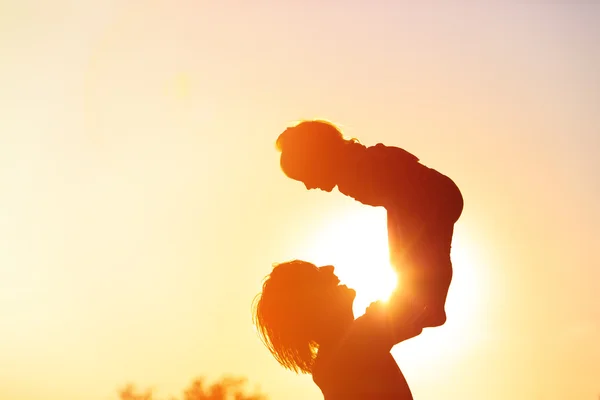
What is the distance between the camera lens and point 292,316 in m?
4.71

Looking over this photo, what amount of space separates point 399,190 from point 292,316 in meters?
1.13

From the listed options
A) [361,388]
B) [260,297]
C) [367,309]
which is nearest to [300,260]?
[260,297]

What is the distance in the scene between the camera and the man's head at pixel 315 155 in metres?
4.77

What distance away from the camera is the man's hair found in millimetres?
4684

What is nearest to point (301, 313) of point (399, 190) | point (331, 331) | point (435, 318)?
point (331, 331)

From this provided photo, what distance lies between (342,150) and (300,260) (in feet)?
2.80

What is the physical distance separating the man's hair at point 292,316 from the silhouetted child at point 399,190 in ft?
2.01

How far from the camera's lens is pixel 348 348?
175 inches

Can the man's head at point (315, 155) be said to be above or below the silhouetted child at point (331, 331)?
above

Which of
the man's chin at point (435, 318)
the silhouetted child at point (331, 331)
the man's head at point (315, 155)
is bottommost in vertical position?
the man's chin at point (435, 318)

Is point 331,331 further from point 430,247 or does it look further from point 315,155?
point 315,155

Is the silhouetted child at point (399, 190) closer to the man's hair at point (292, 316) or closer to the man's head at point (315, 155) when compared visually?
the man's head at point (315, 155)

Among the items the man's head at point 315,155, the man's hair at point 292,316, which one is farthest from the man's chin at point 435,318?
the man's head at point 315,155

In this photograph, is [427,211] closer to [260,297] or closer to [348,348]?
[348,348]
